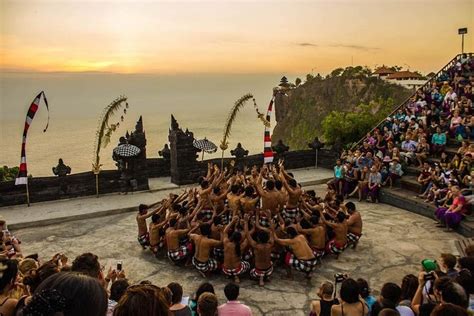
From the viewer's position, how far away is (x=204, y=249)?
817 centimetres

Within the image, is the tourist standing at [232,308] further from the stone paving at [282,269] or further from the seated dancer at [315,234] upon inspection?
the seated dancer at [315,234]

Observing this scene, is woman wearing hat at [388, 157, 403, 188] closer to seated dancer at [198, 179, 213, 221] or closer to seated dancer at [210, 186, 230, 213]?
seated dancer at [210, 186, 230, 213]

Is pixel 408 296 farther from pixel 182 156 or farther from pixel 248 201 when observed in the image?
pixel 182 156

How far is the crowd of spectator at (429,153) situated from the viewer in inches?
464

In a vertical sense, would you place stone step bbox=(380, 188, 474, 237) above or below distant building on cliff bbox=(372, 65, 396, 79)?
below

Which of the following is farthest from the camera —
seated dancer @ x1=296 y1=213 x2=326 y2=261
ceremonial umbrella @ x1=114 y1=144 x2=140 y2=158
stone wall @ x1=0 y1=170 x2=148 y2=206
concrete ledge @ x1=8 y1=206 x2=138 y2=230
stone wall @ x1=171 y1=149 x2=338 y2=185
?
stone wall @ x1=171 y1=149 x2=338 y2=185

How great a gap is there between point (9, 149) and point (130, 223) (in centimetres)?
7314

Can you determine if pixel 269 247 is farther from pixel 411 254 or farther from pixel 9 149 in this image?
pixel 9 149

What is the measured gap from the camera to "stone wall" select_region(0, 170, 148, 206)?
13.1m

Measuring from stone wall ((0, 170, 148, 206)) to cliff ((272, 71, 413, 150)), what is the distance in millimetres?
34601

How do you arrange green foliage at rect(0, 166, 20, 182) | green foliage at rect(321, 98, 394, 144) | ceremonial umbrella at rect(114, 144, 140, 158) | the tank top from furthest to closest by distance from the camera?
1. green foliage at rect(321, 98, 394, 144)
2. green foliage at rect(0, 166, 20, 182)
3. ceremonial umbrella at rect(114, 144, 140, 158)
4. the tank top

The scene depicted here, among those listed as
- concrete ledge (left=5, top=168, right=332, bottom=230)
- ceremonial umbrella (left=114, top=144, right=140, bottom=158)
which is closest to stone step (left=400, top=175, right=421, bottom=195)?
concrete ledge (left=5, top=168, right=332, bottom=230)

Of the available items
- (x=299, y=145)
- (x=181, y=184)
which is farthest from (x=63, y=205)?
(x=299, y=145)

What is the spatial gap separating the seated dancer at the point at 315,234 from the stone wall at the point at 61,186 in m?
7.60
